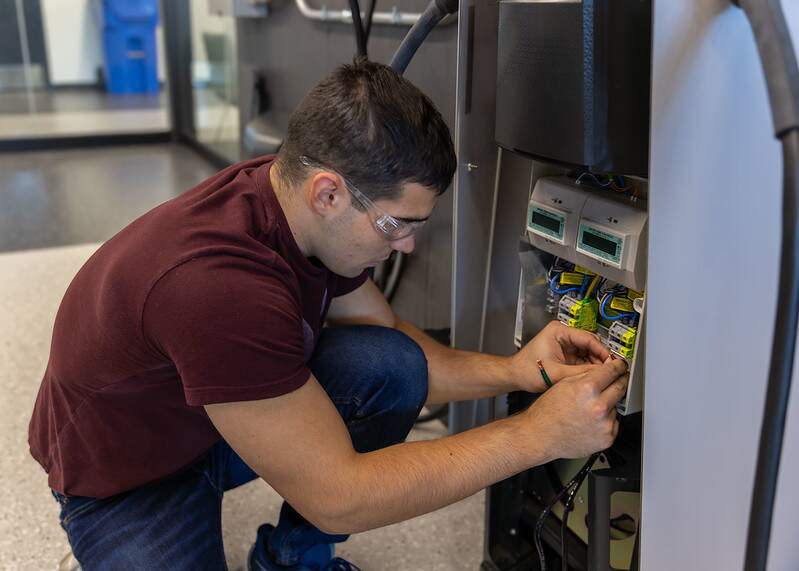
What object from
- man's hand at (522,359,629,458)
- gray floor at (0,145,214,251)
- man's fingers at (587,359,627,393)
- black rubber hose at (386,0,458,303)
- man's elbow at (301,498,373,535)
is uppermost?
black rubber hose at (386,0,458,303)

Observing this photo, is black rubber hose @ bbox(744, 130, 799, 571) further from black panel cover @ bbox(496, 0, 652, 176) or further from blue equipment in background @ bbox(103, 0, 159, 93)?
blue equipment in background @ bbox(103, 0, 159, 93)

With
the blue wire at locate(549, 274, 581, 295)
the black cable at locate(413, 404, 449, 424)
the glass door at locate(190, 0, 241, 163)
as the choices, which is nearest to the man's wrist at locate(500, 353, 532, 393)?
the blue wire at locate(549, 274, 581, 295)

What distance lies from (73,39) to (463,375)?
13.9ft

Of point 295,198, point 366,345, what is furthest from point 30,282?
point 295,198

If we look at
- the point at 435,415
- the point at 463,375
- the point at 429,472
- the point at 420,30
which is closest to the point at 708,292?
the point at 429,472

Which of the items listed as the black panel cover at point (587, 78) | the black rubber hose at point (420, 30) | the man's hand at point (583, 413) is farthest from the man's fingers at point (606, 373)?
the black rubber hose at point (420, 30)

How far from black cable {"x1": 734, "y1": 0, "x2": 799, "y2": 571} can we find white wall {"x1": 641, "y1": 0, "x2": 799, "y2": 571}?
15 centimetres

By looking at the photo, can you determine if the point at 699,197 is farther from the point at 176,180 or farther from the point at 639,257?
the point at 176,180

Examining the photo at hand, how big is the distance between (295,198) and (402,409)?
0.40 metres

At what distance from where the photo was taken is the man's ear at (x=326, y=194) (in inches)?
34.4

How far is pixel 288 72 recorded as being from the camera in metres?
2.49

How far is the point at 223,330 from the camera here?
0.81m

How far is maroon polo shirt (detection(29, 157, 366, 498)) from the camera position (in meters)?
0.82

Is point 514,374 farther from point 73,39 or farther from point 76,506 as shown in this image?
point 73,39
